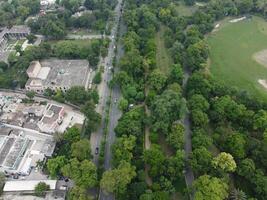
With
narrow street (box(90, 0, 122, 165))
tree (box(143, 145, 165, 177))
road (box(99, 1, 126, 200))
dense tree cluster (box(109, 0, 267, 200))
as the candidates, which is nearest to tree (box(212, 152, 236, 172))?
dense tree cluster (box(109, 0, 267, 200))

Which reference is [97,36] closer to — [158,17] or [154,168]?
[158,17]

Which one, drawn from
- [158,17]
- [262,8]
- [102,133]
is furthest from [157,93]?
[262,8]

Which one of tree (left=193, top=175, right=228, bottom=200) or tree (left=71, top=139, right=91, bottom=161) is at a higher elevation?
tree (left=193, top=175, right=228, bottom=200)

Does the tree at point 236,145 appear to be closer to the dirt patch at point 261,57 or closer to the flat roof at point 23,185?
the dirt patch at point 261,57

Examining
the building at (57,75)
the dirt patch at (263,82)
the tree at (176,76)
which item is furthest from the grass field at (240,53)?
the building at (57,75)

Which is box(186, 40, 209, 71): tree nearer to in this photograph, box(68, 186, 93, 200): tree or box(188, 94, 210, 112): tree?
box(188, 94, 210, 112): tree
